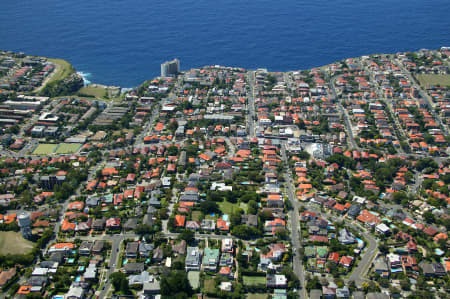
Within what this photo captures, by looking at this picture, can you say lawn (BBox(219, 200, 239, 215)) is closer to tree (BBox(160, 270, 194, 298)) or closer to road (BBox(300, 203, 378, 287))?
road (BBox(300, 203, 378, 287))

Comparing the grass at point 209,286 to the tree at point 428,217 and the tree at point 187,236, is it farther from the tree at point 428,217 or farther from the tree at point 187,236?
the tree at point 428,217

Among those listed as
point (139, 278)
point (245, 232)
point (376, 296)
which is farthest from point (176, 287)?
point (376, 296)

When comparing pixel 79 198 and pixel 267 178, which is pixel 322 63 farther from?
pixel 79 198

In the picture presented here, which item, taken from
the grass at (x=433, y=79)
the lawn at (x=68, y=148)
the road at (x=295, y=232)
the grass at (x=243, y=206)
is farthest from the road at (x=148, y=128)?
the grass at (x=433, y=79)

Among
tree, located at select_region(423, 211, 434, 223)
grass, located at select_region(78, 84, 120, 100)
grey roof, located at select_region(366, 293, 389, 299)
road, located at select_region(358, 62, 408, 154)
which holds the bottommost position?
grey roof, located at select_region(366, 293, 389, 299)

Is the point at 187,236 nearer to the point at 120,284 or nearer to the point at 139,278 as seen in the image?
the point at 139,278

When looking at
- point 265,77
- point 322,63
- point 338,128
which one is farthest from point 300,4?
point 338,128

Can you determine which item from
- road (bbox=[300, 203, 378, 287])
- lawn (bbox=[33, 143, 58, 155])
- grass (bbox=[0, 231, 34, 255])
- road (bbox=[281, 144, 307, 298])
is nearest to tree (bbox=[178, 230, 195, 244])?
road (bbox=[281, 144, 307, 298])
